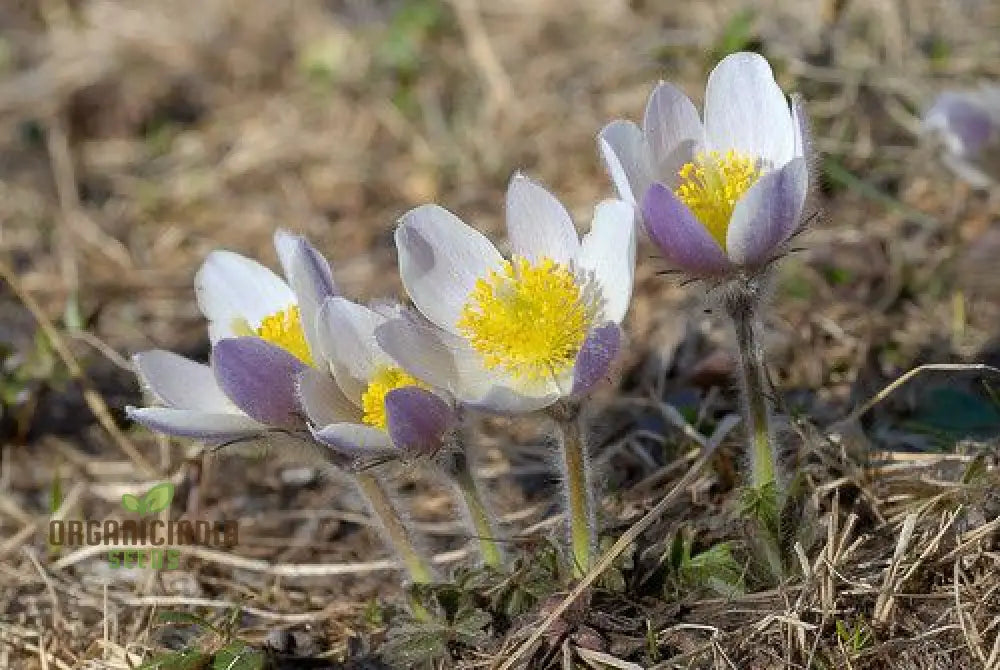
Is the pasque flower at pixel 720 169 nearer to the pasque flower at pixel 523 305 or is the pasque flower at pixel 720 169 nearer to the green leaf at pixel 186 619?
the pasque flower at pixel 523 305

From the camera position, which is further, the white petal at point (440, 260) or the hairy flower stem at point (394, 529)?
the hairy flower stem at point (394, 529)

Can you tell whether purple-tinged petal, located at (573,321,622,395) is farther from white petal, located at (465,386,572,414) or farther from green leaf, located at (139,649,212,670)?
green leaf, located at (139,649,212,670)

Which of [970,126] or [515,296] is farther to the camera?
[970,126]

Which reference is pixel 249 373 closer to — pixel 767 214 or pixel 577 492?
pixel 577 492

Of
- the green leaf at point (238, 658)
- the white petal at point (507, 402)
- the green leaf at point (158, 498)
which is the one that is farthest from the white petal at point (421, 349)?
the green leaf at point (158, 498)

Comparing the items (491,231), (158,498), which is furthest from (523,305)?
A: (491,231)

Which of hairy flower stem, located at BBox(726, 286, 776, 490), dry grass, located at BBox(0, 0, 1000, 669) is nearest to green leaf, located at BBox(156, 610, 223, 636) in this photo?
dry grass, located at BBox(0, 0, 1000, 669)
